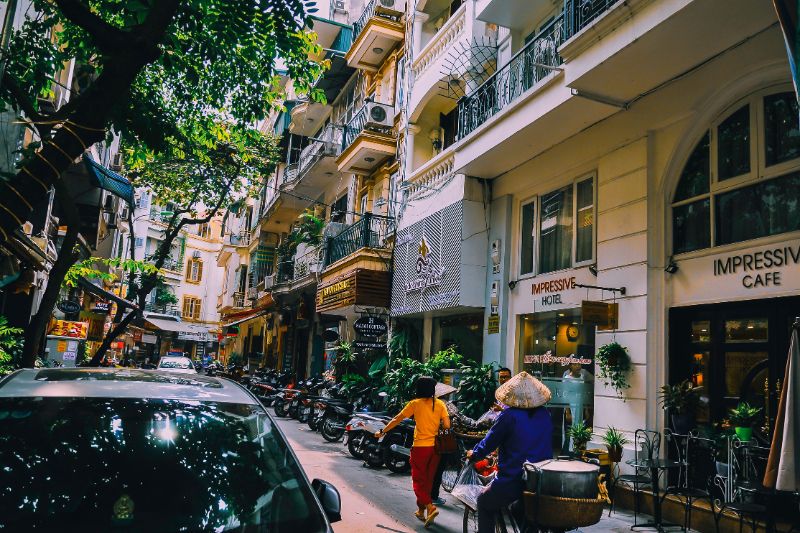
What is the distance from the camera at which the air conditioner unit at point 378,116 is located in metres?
18.6

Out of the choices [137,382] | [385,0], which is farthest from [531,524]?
[385,0]

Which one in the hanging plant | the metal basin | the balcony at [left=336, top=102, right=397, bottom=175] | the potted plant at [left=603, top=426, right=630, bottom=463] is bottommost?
the potted plant at [left=603, top=426, right=630, bottom=463]

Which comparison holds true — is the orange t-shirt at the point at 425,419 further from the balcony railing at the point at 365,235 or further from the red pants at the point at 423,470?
the balcony railing at the point at 365,235

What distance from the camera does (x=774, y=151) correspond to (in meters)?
7.57

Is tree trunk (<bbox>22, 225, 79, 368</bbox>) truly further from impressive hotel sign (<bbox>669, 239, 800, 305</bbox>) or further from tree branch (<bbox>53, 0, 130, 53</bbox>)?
impressive hotel sign (<bbox>669, 239, 800, 305</bbox>)

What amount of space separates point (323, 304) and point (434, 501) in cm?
1173

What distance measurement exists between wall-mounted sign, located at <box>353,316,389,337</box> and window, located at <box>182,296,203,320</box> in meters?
50.1

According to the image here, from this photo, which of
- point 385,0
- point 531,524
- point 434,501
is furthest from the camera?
point 385,0

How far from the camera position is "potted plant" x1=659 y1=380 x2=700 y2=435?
317 inches

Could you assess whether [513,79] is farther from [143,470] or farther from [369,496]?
Answer: [143,470]

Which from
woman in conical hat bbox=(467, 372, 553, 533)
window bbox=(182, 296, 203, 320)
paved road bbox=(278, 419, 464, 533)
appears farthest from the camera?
window bbox=(182, 296, 203, 320)

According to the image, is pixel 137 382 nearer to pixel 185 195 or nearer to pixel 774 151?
pixel 774 151

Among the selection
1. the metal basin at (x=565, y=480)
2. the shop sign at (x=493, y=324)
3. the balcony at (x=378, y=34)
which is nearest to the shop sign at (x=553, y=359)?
the shop sign at (x=493, y=324)

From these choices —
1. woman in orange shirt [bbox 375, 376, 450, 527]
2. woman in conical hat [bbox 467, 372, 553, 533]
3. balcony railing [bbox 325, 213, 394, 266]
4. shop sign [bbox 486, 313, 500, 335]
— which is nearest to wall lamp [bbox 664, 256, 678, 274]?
woman in orange shirt [bbox 375, 376, 450, 527]
